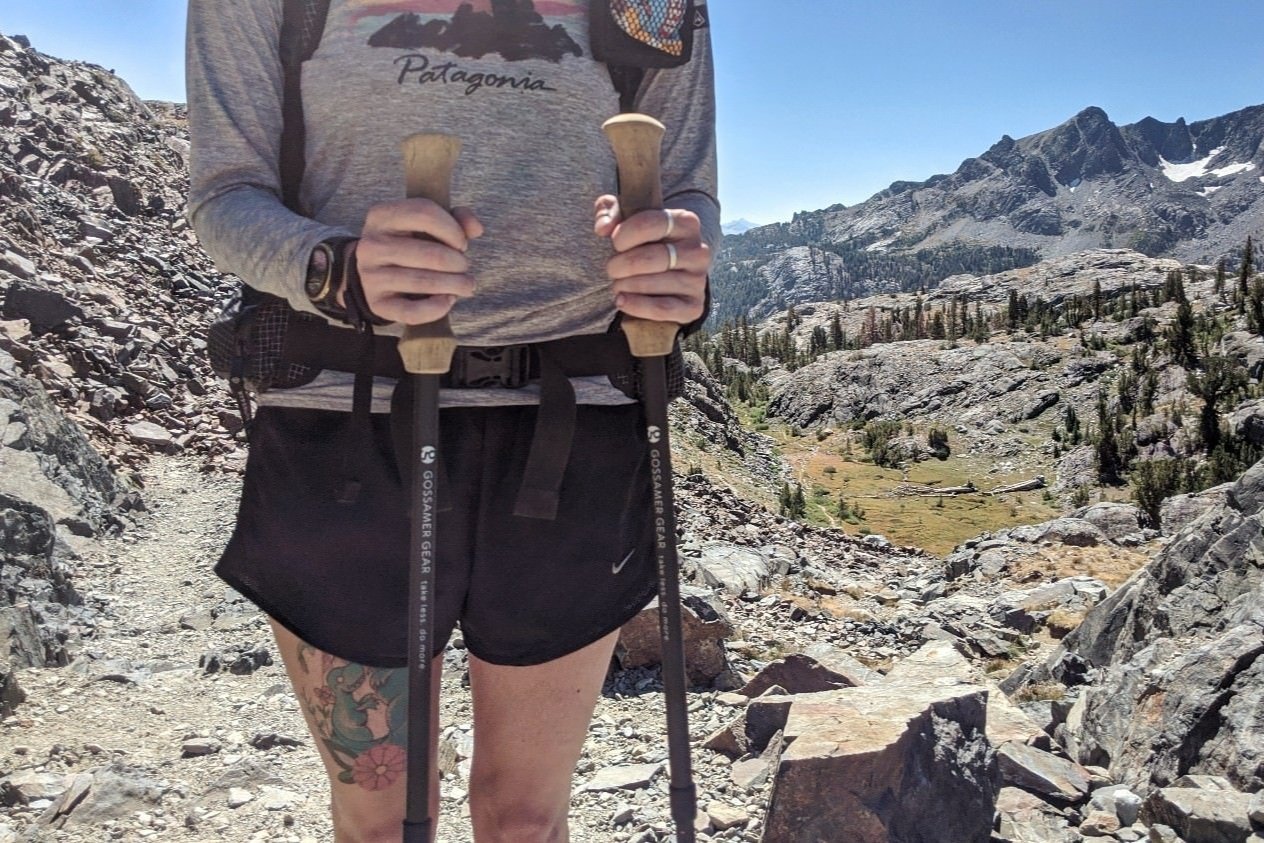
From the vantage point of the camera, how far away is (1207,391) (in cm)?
2831

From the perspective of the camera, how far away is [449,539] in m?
1.68

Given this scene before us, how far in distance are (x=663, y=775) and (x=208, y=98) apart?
3.68 meters


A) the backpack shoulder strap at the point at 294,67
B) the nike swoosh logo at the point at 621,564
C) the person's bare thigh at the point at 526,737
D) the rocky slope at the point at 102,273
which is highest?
the rocky slope at the point at 102,273

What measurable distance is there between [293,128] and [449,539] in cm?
80

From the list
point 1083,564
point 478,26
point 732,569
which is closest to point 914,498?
point 1083,564

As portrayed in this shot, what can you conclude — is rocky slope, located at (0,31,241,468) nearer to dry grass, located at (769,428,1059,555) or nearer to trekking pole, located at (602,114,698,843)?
trekking pole, located at (602,114,698,843)

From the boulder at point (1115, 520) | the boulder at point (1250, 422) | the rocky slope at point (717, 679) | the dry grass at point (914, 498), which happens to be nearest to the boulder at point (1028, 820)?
the rocky slope at point (717, 679)

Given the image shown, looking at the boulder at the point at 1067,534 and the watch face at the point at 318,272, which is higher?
the watch face at the point at 318,272

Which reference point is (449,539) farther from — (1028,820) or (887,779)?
(1028,820)

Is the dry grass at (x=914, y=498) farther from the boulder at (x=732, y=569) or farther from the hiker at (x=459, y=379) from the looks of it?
the hiker at (x=459, y=379)

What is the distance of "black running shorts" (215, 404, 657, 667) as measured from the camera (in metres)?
1.62

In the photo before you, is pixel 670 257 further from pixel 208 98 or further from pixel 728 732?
pixel 728 732

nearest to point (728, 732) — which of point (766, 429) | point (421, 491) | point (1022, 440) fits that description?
point (421, 491)

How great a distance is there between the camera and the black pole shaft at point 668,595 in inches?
64.4
